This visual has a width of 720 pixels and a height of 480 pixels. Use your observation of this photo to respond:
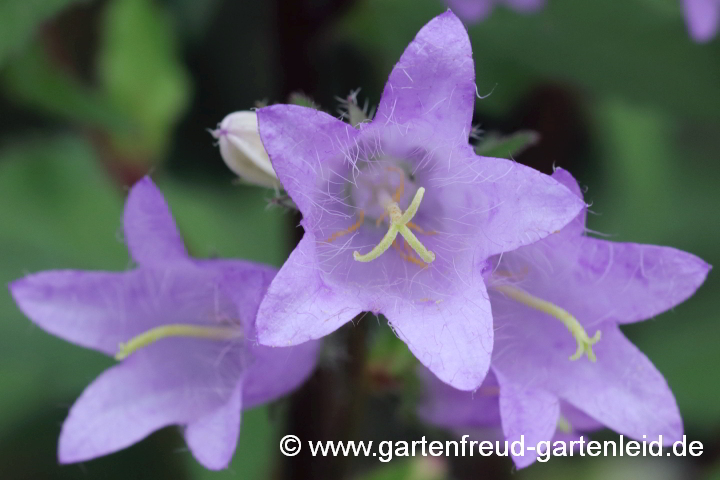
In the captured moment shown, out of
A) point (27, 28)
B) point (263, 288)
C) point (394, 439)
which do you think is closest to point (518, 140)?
point (263, 288)

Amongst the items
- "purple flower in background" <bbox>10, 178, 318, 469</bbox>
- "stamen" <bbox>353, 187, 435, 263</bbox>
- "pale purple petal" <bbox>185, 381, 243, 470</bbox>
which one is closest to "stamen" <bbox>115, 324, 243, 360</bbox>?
"purple flower in background" <bbox>10, 178, 318, 469</bbox>

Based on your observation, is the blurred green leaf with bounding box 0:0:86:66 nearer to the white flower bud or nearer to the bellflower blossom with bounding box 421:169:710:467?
the white flower bud

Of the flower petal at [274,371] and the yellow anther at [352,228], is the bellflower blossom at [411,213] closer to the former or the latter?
the yellow anther at [352,228]

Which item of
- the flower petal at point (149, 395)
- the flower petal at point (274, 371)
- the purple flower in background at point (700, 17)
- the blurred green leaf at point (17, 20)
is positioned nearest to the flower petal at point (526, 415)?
the flower petal at point (274, 371)

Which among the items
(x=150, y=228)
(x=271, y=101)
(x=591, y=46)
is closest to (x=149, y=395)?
(x=150, y=228)

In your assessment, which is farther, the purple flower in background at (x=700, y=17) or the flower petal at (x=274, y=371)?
the purple flower in background at (x=700, y=17)

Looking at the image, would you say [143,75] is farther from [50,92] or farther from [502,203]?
[502,203]
